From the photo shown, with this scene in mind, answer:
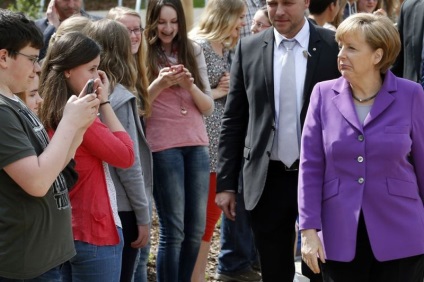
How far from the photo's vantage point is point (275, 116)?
5098 millimetres

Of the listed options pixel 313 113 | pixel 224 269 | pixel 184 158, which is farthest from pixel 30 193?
pixel 224 269

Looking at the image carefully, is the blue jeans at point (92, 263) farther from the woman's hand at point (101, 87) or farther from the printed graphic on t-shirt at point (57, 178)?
the woman's hand at point (101, 87)

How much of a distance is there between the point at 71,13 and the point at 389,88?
371cm

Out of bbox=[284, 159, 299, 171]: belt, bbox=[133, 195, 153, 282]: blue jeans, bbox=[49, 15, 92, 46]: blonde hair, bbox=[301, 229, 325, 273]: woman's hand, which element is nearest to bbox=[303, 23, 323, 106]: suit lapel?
bbox=[284, 159, 299, 171]: belt

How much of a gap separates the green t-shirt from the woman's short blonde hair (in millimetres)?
1646

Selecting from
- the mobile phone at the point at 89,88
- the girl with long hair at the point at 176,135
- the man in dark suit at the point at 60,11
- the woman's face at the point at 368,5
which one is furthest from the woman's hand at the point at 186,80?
the woman's face at the point at 368,5

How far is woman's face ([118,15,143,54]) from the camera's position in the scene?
5788 mm

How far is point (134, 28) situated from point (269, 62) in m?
1.14

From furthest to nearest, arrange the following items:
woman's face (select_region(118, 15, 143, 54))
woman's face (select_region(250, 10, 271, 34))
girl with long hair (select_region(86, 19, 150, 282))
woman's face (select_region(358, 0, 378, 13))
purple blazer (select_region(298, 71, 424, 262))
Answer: woman's face (select_region(358, 0, 378, 13)) → woman's face (select_region(250, 10, 271, 34)) → woman's face (select_region(118, 15, 143, 54)) → girl with long hair (select_region(86, 19, 150, 282)) → purple blazer (select_region(298, 71, 424, 262))

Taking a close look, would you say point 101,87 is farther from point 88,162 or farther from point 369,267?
point 369,267

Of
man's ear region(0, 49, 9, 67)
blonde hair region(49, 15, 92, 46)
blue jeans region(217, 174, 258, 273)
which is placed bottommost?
blue jeans region(217, 174, 258, 273)

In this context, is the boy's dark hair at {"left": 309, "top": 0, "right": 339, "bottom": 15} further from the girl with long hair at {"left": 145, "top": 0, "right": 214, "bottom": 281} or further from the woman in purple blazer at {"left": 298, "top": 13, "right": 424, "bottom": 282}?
the woman in purple blazer at {"left": 298, "top": 13, "right": 424, "bottom": 282}

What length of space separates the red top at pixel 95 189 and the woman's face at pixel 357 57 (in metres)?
1.18

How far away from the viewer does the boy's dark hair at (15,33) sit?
3.69 meters
